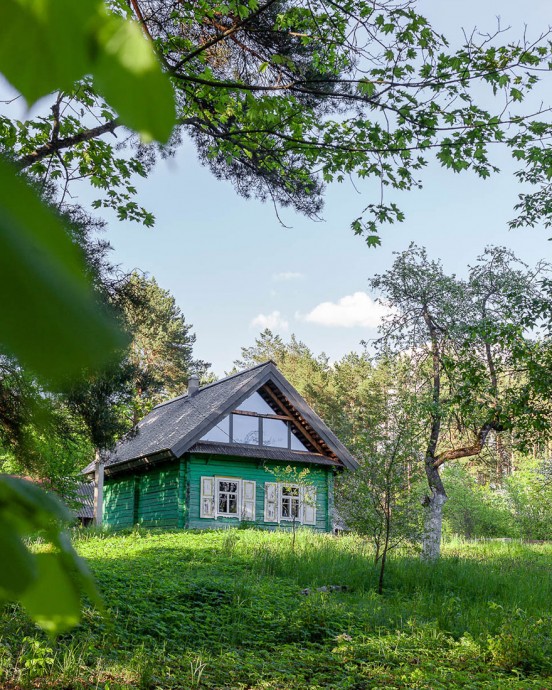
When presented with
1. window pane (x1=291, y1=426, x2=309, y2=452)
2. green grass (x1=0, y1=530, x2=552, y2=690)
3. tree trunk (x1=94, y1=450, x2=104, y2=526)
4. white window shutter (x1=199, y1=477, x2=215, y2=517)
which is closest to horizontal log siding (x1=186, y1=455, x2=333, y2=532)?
white window shutter (x1=199, y1=477, x2=215, y2=517)

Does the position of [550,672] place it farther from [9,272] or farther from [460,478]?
[460,478]

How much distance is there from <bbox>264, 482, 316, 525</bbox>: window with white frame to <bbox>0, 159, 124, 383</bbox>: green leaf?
20.8 meters

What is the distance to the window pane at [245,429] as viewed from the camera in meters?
20.6

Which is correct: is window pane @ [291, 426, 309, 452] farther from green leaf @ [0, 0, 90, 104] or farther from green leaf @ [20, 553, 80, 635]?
green leaf @ [0, 0, 90, 104]

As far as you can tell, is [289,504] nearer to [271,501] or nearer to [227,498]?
[271,501]

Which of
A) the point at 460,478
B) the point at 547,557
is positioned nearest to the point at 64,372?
the point at 547,557

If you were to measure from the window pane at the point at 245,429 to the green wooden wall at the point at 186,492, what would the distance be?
1.88ft

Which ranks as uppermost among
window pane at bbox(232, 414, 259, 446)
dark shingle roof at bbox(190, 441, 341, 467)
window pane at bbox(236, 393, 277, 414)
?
window pane at bbox(236, 393, 277, 414)

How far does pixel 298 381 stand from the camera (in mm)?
42875

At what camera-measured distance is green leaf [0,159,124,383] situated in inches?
6.4

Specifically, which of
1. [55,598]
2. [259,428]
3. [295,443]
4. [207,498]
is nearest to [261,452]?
[259,428]

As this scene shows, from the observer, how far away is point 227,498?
787 inches

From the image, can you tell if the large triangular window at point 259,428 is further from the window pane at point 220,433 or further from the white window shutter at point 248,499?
the white window shutter at point 248,499

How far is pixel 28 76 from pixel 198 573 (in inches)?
439
